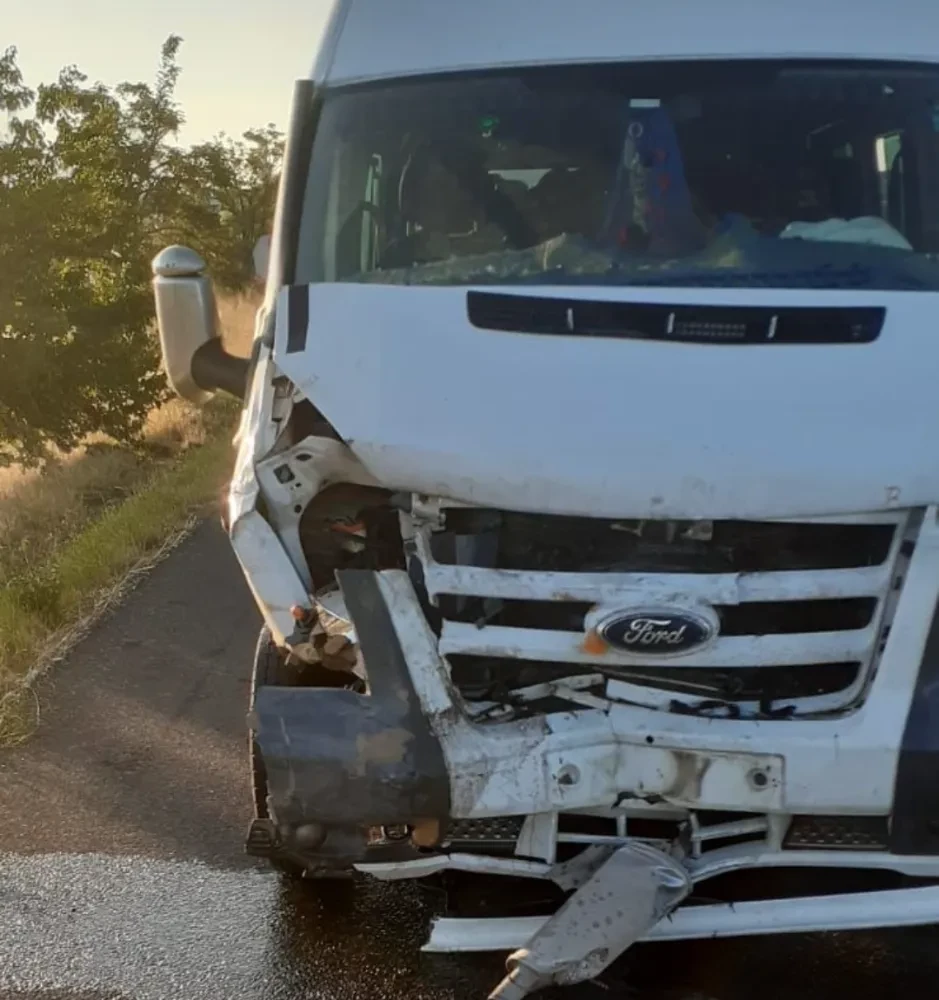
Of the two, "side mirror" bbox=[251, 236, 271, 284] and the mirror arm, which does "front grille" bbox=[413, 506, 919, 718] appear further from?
"side mirror" bbox=[251, 236, 271, 284]

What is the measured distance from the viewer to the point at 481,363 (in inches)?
117

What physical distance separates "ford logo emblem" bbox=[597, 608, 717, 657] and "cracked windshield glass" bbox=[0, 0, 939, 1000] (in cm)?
1

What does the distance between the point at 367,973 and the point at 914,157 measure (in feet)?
9.99

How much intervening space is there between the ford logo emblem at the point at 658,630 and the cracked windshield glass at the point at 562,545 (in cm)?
1

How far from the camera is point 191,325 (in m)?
4.09

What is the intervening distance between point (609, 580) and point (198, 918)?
181 centimetres

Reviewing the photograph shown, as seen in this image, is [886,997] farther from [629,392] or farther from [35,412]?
[35,412]

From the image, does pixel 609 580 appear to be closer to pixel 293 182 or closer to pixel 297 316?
pixel 297 316

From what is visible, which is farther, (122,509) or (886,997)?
(122,509)

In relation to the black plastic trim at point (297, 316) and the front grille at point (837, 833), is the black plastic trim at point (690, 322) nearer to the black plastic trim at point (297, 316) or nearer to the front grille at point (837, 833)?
the black plastic trim at point (297, 316)

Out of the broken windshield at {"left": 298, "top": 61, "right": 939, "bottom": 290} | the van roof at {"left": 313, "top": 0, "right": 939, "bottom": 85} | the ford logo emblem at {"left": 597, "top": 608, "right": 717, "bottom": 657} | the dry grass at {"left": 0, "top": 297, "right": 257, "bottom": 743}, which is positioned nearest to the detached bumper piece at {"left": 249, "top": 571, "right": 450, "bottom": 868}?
the ford logo emblem at {"left": 597, "top": 608, "right": 717, "bottom": 657}

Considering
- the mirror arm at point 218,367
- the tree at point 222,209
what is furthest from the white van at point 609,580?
the tree at point 222,209

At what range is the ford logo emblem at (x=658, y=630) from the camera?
9.00 ft

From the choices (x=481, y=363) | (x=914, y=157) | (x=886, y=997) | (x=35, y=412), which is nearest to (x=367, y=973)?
(x=886, y=997)
